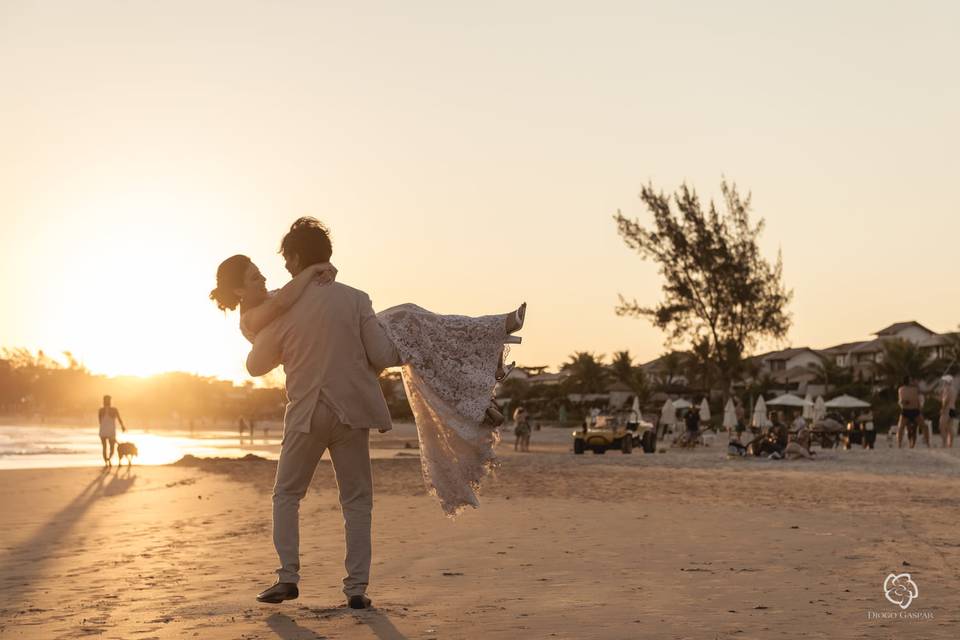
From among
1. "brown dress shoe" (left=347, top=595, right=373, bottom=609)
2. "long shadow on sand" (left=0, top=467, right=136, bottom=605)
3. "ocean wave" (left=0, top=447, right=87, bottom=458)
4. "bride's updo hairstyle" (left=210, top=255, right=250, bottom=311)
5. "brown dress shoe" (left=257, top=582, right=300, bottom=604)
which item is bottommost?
"long shadow on sand" (left=0, top=467, right=136, bottom=605)

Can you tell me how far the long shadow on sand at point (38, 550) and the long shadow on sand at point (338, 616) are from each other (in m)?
1.98

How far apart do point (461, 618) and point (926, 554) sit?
4383 mm

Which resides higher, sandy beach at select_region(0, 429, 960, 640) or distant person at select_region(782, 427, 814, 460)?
distant person at select_region(782, 427, 814, 460)

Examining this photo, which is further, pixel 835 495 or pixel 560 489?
pixel 560 489

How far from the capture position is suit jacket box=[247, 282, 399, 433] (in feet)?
20.2

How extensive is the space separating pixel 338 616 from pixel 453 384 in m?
1.54

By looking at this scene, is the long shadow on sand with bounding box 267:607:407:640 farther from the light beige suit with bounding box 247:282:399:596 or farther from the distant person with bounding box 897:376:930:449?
the distant person with bounding box 897:376:930:449

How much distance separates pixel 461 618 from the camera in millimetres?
5938

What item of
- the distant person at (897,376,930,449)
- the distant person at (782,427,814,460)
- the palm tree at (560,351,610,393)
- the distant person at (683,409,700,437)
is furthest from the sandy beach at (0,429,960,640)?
the palm tree at (560,351,610,393)

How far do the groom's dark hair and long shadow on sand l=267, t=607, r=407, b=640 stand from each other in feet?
6.08

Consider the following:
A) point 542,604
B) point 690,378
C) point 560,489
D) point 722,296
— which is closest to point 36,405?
point 690,378

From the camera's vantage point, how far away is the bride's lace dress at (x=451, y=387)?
22.3ft

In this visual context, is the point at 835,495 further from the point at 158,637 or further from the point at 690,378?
the point at 690,378

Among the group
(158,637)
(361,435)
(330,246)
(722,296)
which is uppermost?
(722,296)
